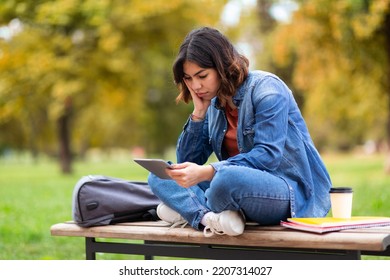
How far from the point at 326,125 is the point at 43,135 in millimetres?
15836

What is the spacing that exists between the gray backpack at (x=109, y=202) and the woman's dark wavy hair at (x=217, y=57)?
2.69ft

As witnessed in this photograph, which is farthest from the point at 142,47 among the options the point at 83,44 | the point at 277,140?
the point at 277,140

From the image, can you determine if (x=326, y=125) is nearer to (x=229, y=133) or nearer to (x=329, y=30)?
(x=329, y=30)

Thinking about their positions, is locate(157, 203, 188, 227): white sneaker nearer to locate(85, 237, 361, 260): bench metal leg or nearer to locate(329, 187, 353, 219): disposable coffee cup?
locate(85, 237, 361, 260): bench metal leg

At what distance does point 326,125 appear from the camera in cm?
3603

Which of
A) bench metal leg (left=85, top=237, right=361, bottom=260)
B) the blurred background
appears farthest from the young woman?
the blurred background

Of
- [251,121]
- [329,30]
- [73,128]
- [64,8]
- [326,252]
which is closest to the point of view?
[326,252]

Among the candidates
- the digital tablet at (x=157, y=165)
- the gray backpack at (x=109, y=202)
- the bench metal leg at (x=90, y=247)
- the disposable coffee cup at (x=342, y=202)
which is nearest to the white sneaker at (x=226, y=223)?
the digital tablet at (x=157, y=165)

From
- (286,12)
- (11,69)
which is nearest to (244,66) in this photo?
(286,12)

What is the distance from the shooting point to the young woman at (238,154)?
3033 mm

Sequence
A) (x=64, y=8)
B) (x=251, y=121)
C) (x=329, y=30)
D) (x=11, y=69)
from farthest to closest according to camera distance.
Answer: (x=11, y=69) < (x=64, y=8) < (x=329, y=30) < (x=251, y=121)

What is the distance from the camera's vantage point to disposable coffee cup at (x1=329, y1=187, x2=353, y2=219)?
3184 millimetres

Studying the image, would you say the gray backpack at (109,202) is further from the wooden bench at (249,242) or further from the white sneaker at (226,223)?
the white sneaker at (226,223)

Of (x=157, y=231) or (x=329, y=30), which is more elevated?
(x=329, y=30)
